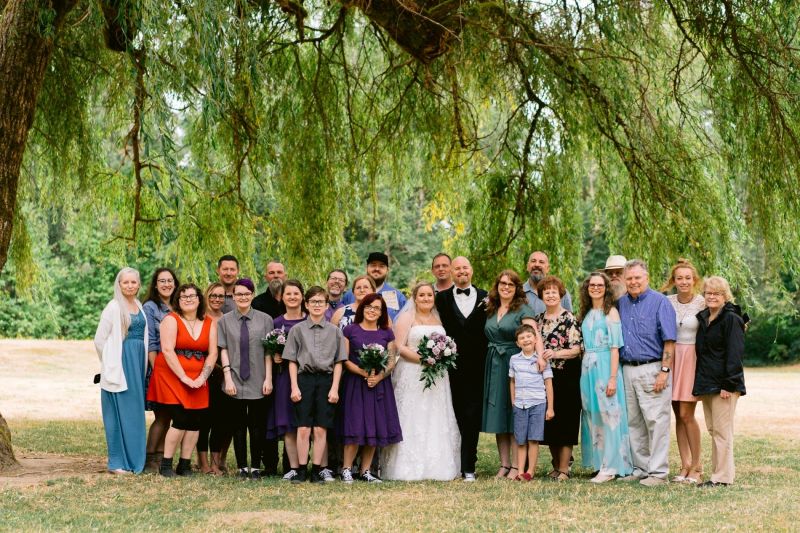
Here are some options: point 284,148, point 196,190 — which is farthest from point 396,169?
point 196,190

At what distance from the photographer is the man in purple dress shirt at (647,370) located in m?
7.46

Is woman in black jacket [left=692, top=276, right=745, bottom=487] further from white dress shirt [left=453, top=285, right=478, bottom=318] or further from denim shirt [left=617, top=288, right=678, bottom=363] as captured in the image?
white dress shirt [left=453, top=285, right=478, bottom=318]

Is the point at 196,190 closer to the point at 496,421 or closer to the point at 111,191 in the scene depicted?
the point at 111,191

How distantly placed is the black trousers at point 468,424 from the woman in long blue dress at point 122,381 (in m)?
2.47

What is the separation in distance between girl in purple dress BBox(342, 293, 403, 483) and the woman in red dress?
109 centimetres

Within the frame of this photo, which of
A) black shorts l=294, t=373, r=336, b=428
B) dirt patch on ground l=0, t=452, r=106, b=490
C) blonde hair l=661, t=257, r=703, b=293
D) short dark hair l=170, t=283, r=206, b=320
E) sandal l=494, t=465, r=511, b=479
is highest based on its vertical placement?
blonde hair l=661, t=257, r=703, b=293

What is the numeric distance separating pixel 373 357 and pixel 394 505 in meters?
1.44

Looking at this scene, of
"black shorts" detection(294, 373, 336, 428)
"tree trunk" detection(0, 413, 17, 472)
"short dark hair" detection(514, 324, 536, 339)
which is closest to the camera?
"black shorts" detection(294, 373, 336, 428)

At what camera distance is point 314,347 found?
7.60 meters

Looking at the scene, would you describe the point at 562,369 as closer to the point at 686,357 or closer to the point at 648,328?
the point at 648,328

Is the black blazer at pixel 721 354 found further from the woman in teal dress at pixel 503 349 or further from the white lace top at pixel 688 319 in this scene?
the woman in teal dress at pixel 503 349

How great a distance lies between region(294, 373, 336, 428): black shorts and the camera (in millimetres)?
7531

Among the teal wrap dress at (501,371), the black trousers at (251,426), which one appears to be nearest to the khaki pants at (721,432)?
the teal wrap dress at (501,371)

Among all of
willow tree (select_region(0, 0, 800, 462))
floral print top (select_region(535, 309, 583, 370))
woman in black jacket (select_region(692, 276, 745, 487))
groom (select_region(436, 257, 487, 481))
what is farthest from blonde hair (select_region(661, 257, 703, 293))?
groom (select_region(436, 257, 487, 481))
